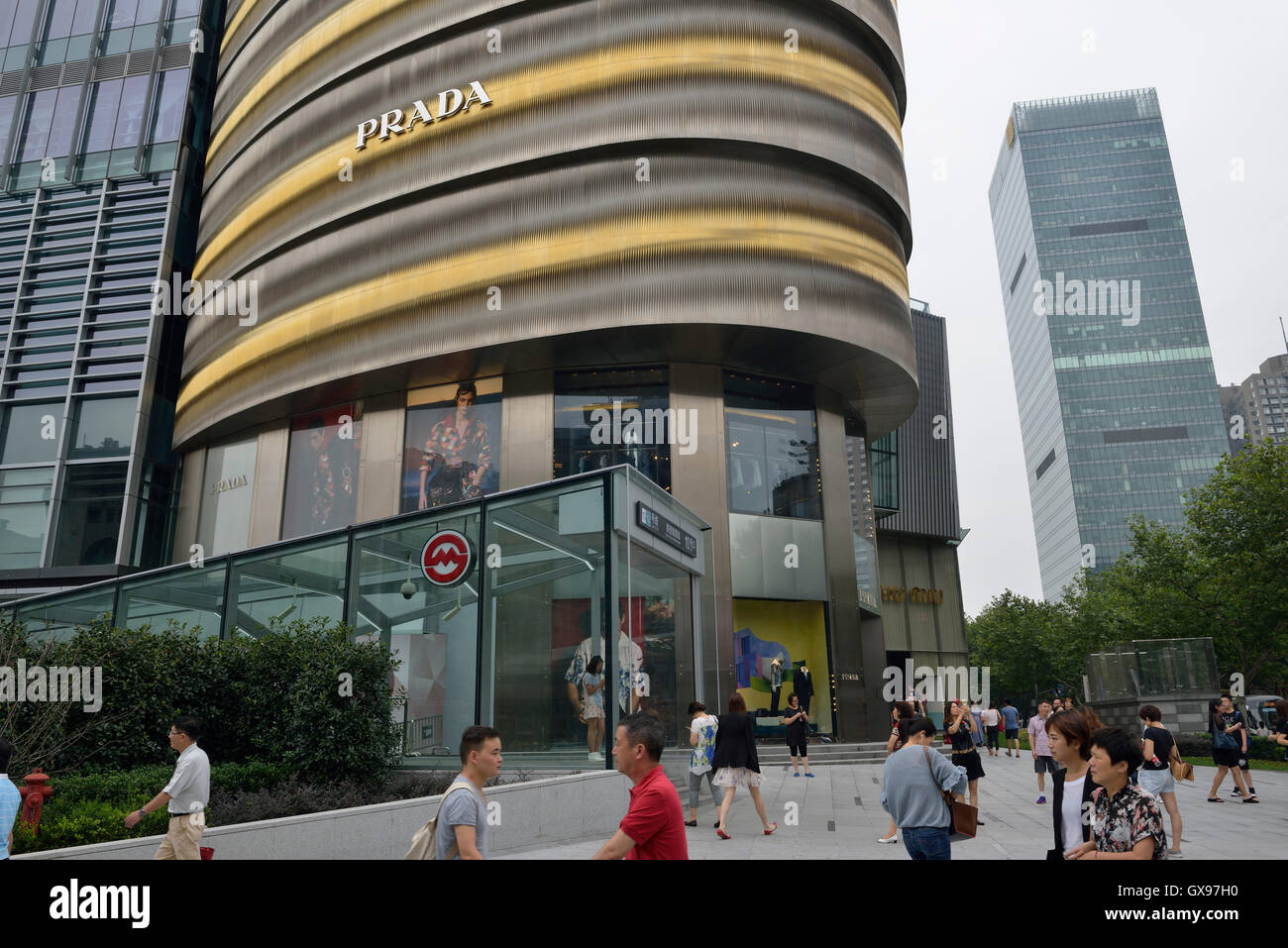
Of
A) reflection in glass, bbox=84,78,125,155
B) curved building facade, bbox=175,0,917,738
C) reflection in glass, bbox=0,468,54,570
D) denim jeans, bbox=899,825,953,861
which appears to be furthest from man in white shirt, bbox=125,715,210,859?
reflection in glass, bbox=84,78,125,155

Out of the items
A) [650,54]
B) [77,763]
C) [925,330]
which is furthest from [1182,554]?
[77,763]

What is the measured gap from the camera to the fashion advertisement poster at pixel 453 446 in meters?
26.9

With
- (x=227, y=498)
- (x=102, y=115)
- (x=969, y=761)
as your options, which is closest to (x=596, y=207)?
(x=227, y=498)

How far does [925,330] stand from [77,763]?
1770 inches

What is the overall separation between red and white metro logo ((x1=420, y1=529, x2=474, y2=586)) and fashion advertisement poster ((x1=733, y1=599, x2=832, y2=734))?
13.9 metres

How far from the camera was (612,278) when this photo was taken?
24.6 meters

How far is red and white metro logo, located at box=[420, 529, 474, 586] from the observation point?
14.4 meters

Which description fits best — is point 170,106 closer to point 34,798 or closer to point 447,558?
Result: point 447,558

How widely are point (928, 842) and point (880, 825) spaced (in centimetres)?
688

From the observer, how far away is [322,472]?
96.4ft

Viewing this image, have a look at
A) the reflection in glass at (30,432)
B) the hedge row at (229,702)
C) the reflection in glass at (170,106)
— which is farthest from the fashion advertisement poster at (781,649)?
the reflection in glass at (170,106)

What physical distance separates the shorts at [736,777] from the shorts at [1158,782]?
15.5ft

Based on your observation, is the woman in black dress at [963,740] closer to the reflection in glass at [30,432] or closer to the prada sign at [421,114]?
the prada sign at [421,114]

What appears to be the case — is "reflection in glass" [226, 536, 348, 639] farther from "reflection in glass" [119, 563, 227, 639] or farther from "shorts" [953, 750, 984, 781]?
"shorts" [953, 750, 984, 781]
